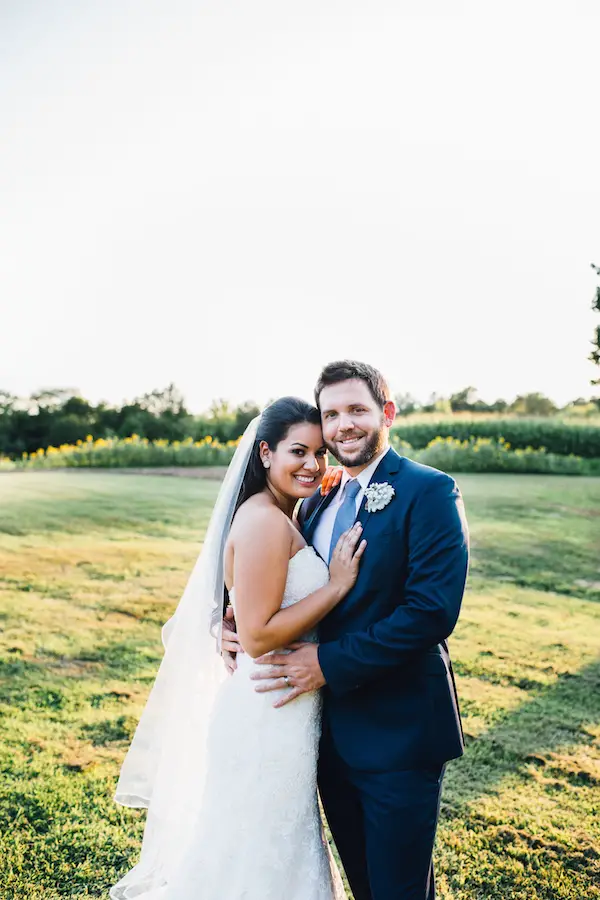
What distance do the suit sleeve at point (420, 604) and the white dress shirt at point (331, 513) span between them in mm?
270

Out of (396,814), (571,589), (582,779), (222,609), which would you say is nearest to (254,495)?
(222,609)

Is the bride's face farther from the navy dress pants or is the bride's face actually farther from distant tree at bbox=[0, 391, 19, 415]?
distant tree at bbox=[0, 391, 19, 415]

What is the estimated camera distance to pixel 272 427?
2.93 meters

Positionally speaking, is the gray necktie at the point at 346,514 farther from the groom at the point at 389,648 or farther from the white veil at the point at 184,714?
the white veil at the point at 184,714

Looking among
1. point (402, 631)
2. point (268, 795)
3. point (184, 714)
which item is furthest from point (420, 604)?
point (184, 714)

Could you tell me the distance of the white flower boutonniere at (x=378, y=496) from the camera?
262cm

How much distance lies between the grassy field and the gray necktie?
213cm

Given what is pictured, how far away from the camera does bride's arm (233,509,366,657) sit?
8.64 ft

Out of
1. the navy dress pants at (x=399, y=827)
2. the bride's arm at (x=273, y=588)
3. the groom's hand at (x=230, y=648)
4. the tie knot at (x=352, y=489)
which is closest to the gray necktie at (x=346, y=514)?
the tie knot at (x=352, y=489)

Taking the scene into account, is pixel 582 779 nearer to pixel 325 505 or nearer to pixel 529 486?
pixel 325 505

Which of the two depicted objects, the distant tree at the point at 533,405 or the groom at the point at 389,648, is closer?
the groom at the point at 389,648

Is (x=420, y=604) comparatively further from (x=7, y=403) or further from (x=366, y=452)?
(x=7, y=403)

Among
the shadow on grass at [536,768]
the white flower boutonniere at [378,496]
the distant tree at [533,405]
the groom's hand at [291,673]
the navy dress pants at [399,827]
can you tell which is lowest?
the shadow on grass at [536,768]

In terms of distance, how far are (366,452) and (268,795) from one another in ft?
4.27
